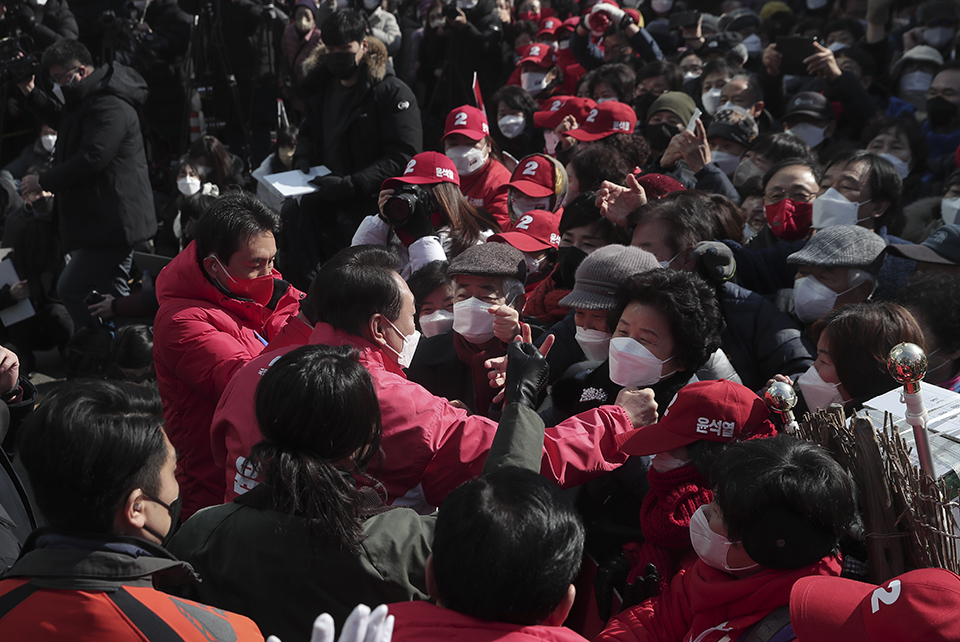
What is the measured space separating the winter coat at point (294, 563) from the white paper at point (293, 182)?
3.45m

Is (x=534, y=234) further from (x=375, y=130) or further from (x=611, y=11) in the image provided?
(x=611, y=11)

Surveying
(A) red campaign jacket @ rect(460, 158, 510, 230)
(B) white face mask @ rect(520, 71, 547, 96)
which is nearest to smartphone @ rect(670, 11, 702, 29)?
(B) white face mask @ rect(520, 71, 547, 96)

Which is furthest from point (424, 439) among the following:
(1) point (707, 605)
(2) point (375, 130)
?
(2) point (375, 130)

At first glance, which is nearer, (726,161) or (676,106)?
(726,161)

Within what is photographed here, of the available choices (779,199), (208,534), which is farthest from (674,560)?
(779,199)

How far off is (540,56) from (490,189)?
3.38 m

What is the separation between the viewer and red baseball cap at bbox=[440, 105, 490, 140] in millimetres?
4881

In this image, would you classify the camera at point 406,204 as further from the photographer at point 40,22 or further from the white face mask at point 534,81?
the photographer at point 40,22

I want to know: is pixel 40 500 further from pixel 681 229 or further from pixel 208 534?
pixel 681 229

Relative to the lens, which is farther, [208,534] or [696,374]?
[696,374]

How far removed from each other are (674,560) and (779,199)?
242 centimetres

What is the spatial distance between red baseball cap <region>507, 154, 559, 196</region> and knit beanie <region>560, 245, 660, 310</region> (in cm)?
155

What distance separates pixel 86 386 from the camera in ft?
5.29

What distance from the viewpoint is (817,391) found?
8.22 ft
